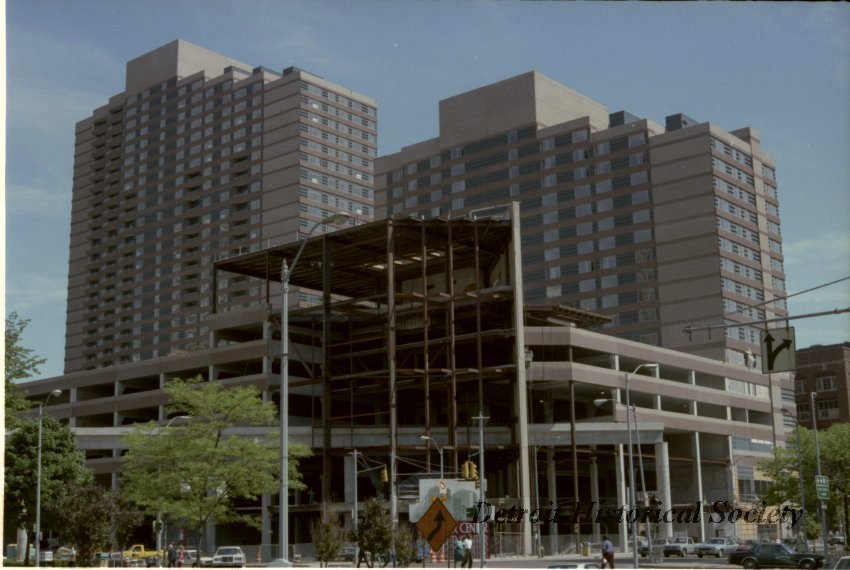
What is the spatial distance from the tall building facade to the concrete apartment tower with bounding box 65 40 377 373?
78.2 meters

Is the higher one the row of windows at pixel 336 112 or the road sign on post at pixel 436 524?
the row of windows at pixel 336 112

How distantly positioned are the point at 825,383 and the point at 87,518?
131312 mm

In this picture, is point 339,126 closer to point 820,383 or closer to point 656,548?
point 820,383

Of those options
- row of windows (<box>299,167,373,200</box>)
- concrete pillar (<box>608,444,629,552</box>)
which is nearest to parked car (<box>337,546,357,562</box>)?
concrete pillar (<box>608,444,629,552</box>)

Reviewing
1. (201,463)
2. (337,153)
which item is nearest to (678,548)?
(201,463)

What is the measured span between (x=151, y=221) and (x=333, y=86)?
42773mm

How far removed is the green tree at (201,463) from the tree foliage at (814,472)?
44.3 m

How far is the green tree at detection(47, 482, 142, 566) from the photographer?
47312mm

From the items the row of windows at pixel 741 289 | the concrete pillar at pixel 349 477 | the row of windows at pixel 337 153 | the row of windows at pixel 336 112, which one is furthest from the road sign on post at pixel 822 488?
the row of windows at pixel 336 112

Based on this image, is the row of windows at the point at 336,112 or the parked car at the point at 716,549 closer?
the parked car at the point at 716,549

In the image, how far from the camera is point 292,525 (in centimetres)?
9612

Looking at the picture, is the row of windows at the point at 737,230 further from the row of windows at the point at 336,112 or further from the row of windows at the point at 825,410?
the row of windows at the point at 336,112

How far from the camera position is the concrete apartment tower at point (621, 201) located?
125 m

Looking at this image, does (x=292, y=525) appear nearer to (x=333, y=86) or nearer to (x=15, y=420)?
(x=15, y=420)
